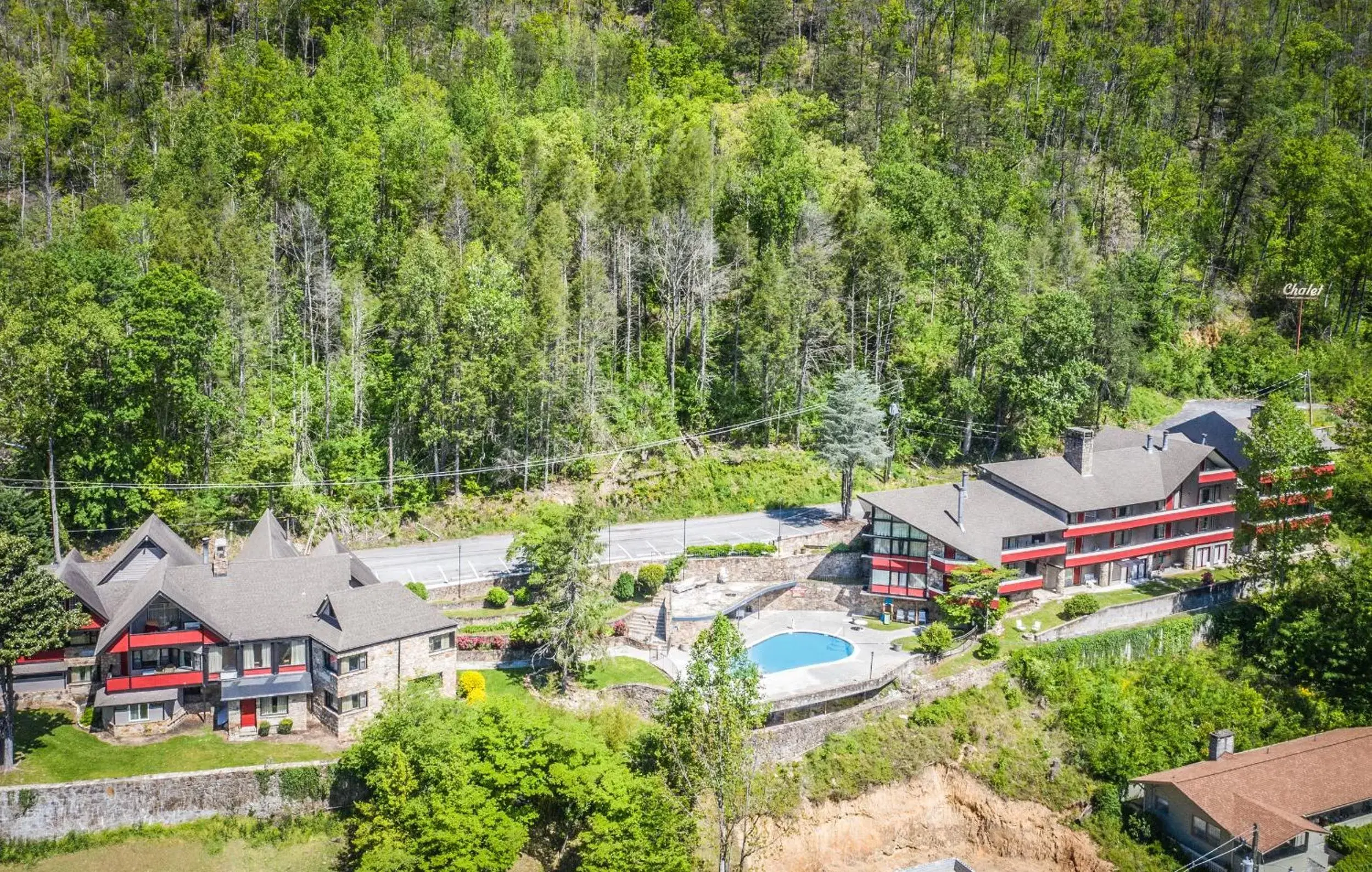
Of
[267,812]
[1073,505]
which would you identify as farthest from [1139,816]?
[267,812]

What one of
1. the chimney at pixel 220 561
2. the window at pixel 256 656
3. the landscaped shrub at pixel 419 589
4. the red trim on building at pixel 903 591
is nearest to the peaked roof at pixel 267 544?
the chimney at pixel 220 561

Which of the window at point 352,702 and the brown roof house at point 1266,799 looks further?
the brown roof house at point 1266,799

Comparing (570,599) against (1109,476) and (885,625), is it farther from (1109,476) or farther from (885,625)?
(1109,476)

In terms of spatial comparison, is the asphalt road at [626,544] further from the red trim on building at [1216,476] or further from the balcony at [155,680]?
the red trim on building at [1216,476]

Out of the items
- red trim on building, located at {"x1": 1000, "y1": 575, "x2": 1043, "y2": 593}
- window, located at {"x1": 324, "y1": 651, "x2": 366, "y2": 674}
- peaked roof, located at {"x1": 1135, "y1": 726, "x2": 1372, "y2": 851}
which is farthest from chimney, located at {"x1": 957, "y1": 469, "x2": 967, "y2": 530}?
window, located at {"x1": 324, "y1": 651, "x2": 366, "y2": 674}

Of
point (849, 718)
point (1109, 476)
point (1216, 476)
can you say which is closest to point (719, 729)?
point (849, 718)

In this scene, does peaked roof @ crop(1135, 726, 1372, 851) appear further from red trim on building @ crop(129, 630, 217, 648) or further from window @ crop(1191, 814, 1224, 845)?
red trim on building @ crop(129, 630, 217, 648)
